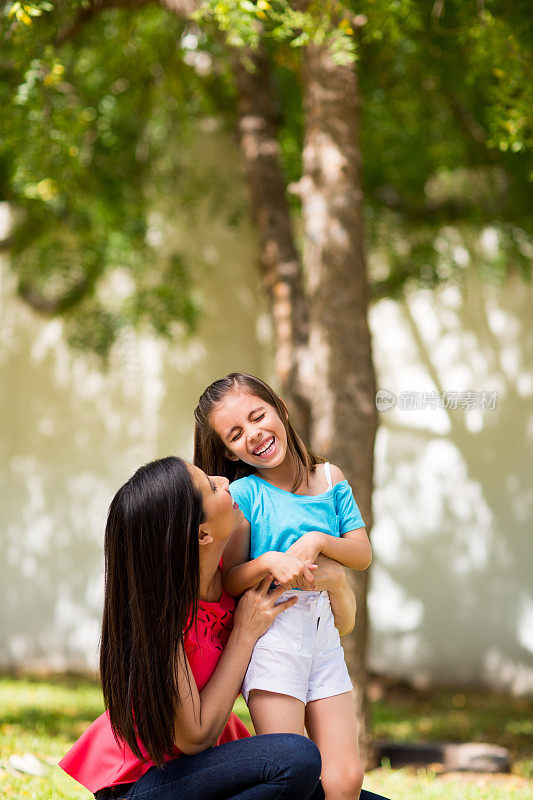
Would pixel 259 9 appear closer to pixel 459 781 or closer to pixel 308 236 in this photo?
pixel 308 236

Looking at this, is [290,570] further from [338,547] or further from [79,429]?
[79,429]

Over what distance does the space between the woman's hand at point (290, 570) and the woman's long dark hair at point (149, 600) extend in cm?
21

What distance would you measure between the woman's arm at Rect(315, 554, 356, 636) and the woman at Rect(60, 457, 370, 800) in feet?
0.98

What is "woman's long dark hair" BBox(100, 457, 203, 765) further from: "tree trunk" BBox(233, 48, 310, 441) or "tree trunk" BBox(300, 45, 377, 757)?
"tree trunk" BBox(233, 48, 310, 441)

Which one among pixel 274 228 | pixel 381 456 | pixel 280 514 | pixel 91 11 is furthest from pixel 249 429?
pixel 381 456

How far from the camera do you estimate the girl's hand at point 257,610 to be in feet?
6.84

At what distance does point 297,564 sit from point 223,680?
314 millimetres

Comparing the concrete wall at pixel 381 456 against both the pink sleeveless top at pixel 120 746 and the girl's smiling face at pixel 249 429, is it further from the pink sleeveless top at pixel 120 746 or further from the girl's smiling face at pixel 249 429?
the pink sleeveless top at pixel 120 746

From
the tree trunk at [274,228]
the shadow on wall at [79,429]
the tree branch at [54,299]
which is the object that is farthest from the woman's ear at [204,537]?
the tree branch at [54,299]

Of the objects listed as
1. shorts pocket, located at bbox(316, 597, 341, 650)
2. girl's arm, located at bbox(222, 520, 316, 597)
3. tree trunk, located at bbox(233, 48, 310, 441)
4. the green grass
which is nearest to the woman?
girl's arm, located at bbox(222, 520, 316, 597)

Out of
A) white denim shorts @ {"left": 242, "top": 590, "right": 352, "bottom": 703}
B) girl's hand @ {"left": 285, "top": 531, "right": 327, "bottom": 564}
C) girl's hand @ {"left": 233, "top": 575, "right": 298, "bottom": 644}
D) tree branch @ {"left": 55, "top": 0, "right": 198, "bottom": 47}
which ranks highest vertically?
tree branch @ {"left": 55, "top": 0, "right": 198, "bottom": 47}

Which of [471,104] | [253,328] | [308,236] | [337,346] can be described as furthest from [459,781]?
[471,104]

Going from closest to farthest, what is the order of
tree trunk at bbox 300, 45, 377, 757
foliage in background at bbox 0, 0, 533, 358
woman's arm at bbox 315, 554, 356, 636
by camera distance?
woman's arm at bbox 315, 554, 356, 636 → tree trunk at bbox 300, 45, 377, 757 → foliage in background at bbox 0, 0, 533, 358

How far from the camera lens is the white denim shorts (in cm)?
209
